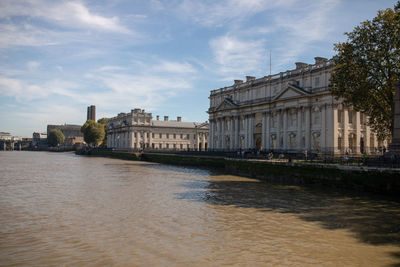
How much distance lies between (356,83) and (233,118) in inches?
1621

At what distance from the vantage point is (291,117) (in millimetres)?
57656

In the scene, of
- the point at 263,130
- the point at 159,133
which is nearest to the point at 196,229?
the point at 263,130

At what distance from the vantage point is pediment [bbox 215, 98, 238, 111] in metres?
71.3

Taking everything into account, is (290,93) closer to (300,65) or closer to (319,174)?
(300,65)

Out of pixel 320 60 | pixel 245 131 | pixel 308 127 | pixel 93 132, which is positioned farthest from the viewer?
pixel 93 132

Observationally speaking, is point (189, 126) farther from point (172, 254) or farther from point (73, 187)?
point (172, 254)

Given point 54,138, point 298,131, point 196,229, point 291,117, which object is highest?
point 291,117

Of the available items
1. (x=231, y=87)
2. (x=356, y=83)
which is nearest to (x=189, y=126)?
(x=231, y=87)

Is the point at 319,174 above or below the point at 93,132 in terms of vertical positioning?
below

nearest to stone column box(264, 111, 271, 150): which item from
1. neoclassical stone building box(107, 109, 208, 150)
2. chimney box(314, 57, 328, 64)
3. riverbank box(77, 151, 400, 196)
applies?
chimney box(314, 57, 328, 64)

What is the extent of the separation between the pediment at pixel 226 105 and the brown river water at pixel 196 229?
47.0m

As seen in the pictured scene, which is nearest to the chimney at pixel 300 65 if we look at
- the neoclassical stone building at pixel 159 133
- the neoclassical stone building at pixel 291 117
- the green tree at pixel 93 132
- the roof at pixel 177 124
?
the neoclassical stone building at pixel 291 117

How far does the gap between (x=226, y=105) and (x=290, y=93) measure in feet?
63.7

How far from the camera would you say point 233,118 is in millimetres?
72500
